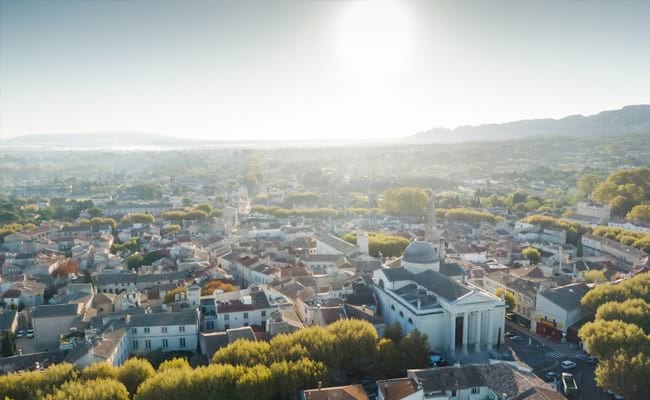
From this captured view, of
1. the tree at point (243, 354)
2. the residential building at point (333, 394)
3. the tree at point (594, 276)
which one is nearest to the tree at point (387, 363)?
the residential building at point (333, 394)

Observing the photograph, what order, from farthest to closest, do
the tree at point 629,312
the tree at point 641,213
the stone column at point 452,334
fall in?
the tree at point 641,213, the stone column at point 452,334, the tree at point 629,312

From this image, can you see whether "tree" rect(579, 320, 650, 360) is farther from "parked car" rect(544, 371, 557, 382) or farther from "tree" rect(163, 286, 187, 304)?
"tree" rect(163, 286, 187, 304)

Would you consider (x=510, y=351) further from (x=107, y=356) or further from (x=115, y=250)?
(x=115, y=250)

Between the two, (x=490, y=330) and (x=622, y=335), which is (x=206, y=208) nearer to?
(x=490, y=330)

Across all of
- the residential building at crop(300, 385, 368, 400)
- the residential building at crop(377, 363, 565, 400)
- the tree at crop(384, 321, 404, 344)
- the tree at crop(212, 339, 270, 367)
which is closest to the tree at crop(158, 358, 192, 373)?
the tree at crop(212, 339, 270, 367)

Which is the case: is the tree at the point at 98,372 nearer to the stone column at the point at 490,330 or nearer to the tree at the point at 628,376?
the stone column at the point at 490,330

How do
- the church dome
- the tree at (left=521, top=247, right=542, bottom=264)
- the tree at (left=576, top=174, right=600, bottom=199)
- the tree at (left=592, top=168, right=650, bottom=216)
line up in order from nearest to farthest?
the church dome
the tree at (left=521, top=247, right=542, bottom=264)
the tree at (left=592, top=168, right=650, bottom=216)
the tree at (left=576, top=174, right=600, bottom=199)

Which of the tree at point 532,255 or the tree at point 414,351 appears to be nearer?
the tree at point 414,351
